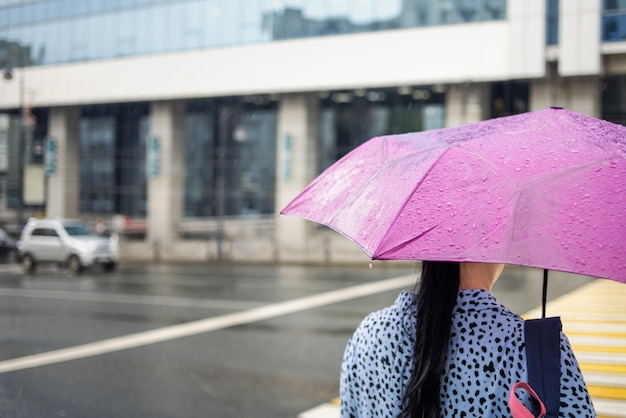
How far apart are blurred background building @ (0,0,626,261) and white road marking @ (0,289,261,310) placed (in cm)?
1346

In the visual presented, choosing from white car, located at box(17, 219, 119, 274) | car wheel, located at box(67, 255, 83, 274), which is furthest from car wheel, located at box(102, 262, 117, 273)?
car wheel, located at box(67, 255, 83, 274)

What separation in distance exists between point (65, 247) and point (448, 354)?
2425 centimetres

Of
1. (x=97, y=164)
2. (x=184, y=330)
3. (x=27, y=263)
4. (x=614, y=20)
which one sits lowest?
(x=27, y=263)

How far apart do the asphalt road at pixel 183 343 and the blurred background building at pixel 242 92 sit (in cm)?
1240

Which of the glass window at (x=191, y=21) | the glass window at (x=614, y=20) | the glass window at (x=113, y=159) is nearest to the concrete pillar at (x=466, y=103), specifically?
the glass window at (x=191, y=21)

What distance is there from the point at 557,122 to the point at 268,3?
→ 33118mm

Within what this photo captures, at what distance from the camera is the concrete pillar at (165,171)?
3778 centimetres

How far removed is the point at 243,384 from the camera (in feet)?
25.2

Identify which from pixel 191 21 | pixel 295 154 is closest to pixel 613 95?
pixel 295 154

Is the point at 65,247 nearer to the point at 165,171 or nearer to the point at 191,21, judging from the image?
the point at 165,171

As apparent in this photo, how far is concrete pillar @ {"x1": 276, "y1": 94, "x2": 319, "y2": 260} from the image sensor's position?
1331 inches

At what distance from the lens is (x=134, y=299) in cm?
1606

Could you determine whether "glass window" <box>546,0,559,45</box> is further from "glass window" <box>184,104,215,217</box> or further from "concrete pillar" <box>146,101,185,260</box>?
"concrete pillar" <box>146,101,185,260</box>

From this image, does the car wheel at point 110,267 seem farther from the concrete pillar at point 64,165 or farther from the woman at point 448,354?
the woman at point 448,354
